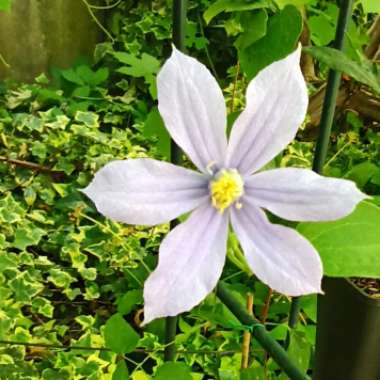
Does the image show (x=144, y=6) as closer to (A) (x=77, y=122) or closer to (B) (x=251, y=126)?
(A) (x=77, y=122)

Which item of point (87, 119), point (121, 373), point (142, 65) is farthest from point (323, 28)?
point (87, 119)

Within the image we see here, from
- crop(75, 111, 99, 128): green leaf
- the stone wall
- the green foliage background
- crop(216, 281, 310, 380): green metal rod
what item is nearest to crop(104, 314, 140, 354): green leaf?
the green foliage background

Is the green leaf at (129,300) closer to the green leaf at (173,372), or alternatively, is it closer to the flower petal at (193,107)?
the green leaf at (173,372)

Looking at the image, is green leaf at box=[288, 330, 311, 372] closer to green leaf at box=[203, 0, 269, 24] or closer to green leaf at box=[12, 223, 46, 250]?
green leaf at box=[203, 0, 269, 24]

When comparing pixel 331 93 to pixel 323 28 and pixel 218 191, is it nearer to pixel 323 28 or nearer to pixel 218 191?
pixel 218 191

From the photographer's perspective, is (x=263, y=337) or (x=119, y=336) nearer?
(x=263, y=337)

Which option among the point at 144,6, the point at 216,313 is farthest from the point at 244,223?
the point at 144,6
